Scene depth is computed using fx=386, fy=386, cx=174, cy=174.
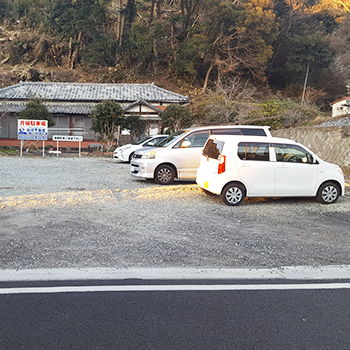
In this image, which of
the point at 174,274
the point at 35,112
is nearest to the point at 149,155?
the point at 174,274

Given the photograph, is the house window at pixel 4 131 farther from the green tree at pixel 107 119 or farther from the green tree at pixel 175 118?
the green tree at pixel 175 118

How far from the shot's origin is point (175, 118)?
94.9 ft

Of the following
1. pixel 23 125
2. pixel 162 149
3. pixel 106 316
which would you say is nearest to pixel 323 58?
pixel 23 125

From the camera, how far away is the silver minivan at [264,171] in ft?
29.7

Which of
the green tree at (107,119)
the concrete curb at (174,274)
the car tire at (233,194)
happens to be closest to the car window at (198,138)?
the car tire at (233,194)

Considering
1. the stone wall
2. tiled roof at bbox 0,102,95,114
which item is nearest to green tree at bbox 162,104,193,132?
tiled roof at bbox 0,102,95,114

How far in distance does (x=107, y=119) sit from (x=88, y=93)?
11273 millimetres

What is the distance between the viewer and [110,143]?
90.5 ft

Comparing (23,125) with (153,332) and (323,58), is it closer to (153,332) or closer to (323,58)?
(153,332)

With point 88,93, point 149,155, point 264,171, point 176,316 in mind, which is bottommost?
point 176,316

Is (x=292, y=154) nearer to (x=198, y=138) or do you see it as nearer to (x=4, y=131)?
(x=198, y=138)

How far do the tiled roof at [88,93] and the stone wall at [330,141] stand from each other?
60.4 feet

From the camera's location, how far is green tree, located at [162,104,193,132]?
2877cm

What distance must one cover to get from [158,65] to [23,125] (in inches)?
1364
